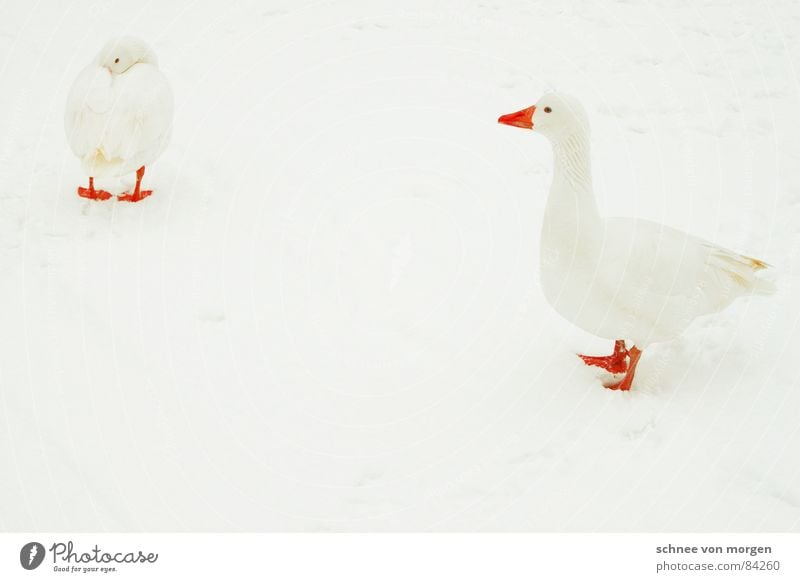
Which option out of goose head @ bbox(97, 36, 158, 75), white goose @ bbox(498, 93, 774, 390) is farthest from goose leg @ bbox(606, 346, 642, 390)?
goose head @ bbox(97, 36, 158, 75)

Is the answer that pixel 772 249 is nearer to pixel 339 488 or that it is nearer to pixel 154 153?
pixel 339 488

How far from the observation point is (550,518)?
274cm

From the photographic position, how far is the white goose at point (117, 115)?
3842 mm

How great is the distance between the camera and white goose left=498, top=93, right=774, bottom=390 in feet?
9.69

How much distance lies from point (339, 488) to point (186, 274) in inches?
52.4

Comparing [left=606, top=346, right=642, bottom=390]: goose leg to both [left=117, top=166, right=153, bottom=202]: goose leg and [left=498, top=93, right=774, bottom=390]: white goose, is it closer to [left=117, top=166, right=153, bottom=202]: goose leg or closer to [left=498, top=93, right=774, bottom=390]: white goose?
[left=498, top=93, right=774, bottom=390]: white goose

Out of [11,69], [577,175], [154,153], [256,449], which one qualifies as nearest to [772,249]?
[577,175]

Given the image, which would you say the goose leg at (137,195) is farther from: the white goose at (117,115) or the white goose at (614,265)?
the white goose at (614,265)

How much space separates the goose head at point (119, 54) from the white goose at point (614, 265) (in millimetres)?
1973

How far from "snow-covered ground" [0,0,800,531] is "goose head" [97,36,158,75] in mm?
546

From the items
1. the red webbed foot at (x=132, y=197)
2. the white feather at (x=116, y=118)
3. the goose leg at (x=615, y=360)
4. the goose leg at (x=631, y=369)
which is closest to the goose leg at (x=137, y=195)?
the red webbed foot at (x=132, y=197)

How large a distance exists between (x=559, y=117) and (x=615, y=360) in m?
0.90

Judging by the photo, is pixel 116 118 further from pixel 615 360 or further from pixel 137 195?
pixel 615 360

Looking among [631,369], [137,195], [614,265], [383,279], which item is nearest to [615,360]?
[631,369]
